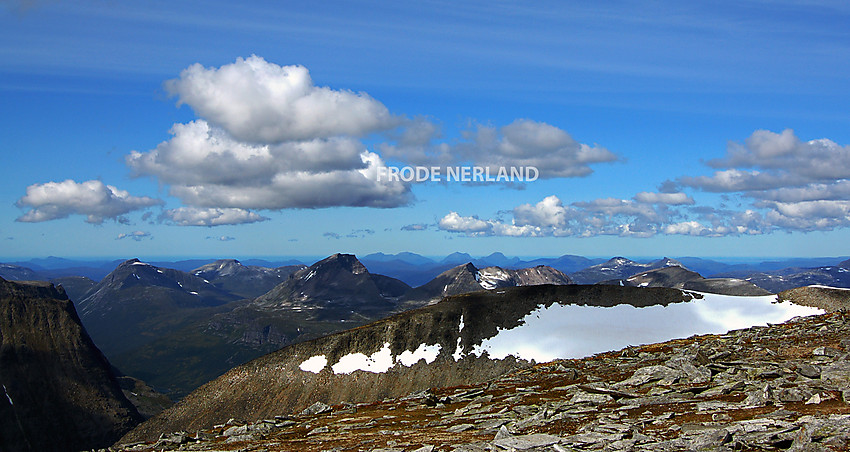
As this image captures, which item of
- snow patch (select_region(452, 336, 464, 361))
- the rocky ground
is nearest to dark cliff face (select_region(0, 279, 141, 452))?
snow patch (select_region(452, 336, 464, 361))

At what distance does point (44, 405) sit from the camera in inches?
7170

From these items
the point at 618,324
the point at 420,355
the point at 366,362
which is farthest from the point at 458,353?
the point at 618,324

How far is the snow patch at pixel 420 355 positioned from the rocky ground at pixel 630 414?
177ft

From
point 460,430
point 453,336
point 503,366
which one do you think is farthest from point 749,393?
point 453,336

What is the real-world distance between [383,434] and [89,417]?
188981 mm

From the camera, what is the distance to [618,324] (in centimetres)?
12581

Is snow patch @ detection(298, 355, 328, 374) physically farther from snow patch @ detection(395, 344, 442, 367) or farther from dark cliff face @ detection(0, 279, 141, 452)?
dark cliff face @ detection(0, 279, 141, 452)

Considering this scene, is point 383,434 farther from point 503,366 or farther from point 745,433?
point 503,366

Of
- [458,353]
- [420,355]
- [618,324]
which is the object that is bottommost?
[420,355]

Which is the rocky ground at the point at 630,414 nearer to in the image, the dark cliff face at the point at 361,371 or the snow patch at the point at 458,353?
the dark cliff face at the point at 361,371

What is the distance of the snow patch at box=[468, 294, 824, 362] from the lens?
116m

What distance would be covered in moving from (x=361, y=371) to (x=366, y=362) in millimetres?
3116

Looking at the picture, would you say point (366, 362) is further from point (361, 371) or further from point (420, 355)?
point (420, 355)

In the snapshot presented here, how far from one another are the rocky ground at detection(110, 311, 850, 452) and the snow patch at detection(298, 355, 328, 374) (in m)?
53.1
